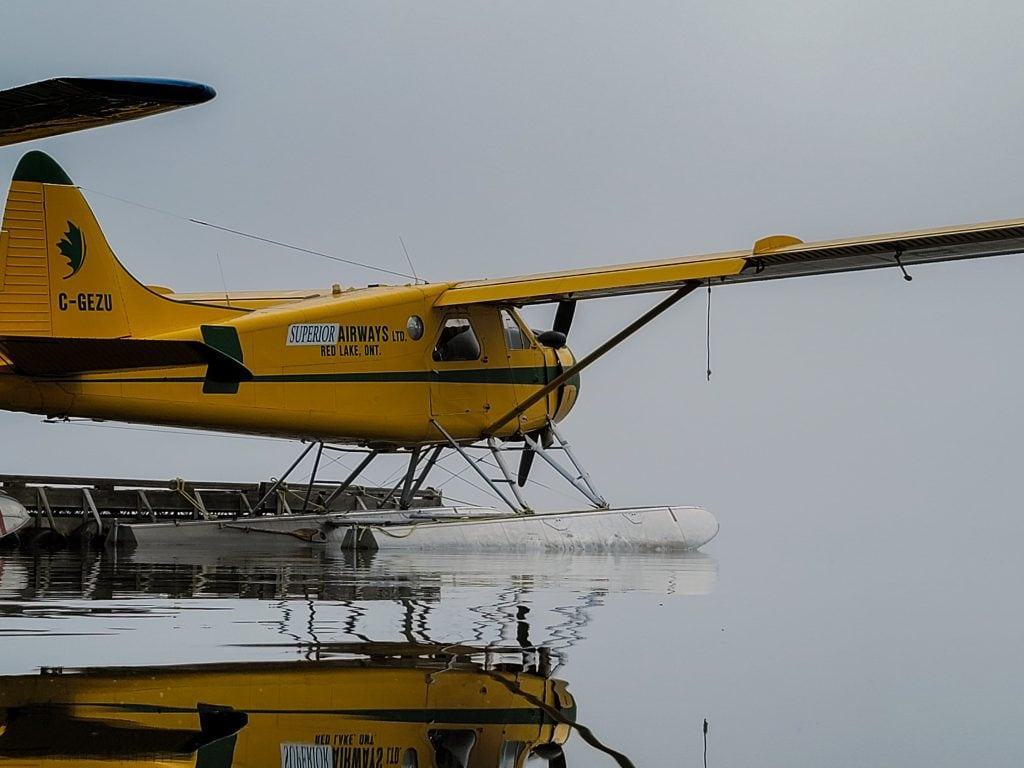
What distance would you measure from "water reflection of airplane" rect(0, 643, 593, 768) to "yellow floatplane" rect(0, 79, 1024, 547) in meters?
5.04

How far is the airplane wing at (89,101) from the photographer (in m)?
9.00

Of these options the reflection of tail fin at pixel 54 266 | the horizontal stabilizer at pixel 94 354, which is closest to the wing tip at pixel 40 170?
the reflection of tail fin at pixel 54 266

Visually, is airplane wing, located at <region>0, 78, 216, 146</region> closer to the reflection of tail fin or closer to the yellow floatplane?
the yellow floatplane

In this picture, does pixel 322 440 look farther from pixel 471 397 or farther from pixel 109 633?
pixel 109 633

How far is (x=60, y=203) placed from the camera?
47.0ft

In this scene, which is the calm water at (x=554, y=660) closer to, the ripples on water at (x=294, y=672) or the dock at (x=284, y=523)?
the ripples on water at (x=294, y=672)

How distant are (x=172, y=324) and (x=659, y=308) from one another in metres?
6.41

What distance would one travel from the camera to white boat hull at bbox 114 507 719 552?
16.2 metres

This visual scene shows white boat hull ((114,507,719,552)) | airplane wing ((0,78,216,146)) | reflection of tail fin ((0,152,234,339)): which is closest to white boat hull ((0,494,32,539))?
white boat hull ((114,507,719,552))

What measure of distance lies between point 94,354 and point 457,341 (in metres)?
6.04

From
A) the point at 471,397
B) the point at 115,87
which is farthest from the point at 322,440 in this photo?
the point at 115,87

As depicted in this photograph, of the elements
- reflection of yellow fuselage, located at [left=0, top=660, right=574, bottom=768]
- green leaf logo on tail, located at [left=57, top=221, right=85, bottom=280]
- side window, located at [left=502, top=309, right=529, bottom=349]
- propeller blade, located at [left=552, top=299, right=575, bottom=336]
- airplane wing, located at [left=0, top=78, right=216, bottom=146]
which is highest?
propeller blade, located at [left=552, top=299, right=575, bottom=336]

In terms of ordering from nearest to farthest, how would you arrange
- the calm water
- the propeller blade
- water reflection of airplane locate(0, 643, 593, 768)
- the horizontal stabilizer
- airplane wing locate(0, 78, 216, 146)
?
water reflection of airplane locate(0, 643, 593, 768), the calm water, airplane wing locate(0, 78, 216, 146), the horizontal stabilizer, the propeller blade

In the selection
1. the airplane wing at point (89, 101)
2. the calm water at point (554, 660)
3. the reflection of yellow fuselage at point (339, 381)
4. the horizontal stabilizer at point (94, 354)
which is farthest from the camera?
the reflection of yellow fuselage at point (339, 381)
